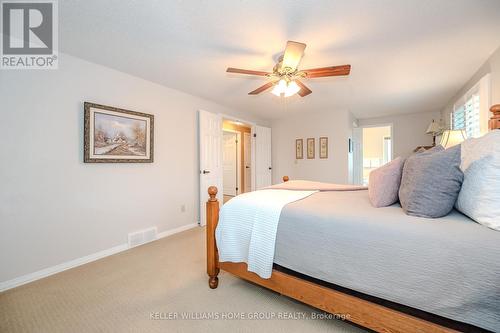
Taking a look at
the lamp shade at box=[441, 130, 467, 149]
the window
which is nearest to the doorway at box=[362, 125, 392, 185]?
the window

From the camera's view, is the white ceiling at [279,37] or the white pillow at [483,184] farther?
the white ceiling at [279,37]

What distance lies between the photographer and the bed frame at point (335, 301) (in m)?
1.05

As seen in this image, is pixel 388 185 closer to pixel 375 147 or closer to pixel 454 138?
pixel 454 138

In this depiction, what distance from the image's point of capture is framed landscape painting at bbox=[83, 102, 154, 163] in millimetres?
2324

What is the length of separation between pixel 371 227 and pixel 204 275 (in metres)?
1.60

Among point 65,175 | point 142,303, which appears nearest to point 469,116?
point 142,303

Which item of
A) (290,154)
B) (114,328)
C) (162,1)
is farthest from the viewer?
(290,154)

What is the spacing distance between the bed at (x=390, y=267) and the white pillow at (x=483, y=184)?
57 mm

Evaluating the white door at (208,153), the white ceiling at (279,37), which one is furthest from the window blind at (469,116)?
the white door at (208,153)

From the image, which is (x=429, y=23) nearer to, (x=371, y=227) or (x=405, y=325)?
(x=371, y=227)

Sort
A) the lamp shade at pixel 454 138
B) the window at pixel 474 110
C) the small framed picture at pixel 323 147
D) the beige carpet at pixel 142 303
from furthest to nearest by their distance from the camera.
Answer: the small framed picture at pixel 323 147
the window at pixel 474 110
the lamp shade at pixel 454 138
the beige carpet at pixel 142 303

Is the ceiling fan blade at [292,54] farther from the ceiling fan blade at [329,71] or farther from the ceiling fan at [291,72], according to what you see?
the ceiling fan blade at [329,71]

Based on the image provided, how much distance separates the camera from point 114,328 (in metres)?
1.36

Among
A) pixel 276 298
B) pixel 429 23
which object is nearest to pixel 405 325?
pixel 276 298
